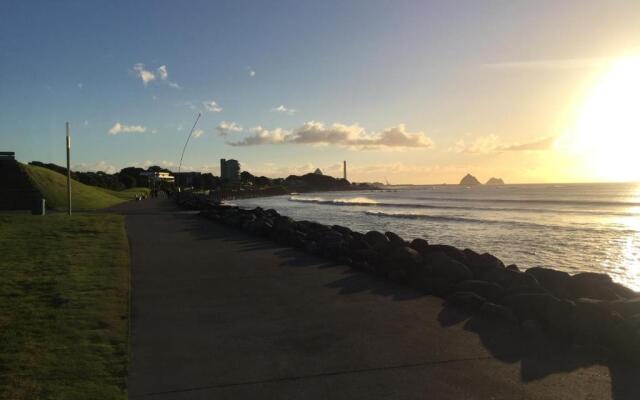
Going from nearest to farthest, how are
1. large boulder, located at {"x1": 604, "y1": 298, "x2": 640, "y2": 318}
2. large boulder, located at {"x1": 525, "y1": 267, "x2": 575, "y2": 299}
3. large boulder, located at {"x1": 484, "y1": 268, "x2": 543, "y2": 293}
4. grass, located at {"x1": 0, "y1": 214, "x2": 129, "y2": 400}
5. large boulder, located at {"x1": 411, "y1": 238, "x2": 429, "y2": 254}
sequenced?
grass, located at {"x1": 0, "y1": 214, "x2": 129, "y2": 400} → large boulder, located at {"x1": 604, "y1": 298, "x2": 640, "y2": 318} → large boulder, located at {"x1": 484, "y1": 268, "x2": 543, "y2": 293} → large boulder, located at {"x1": 525, "y1": 267, "x2": 575, "y2": 299} → large boulder, located at {"x1": 411, "y1": 238, "x2": 429, "y2": 254}

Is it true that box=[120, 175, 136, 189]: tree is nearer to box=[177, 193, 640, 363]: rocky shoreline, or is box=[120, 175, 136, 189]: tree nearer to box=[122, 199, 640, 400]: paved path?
box=[177, 193, 640, 363]: rocky shoreline

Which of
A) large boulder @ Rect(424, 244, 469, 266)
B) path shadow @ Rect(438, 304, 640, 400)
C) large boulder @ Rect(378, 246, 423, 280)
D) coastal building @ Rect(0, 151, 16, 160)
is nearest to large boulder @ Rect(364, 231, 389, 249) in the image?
large boulder @ Rect(424, 244, 469, 266)

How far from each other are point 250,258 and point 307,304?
4049mm

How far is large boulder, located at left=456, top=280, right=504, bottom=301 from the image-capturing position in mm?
6164

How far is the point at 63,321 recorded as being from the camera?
5.04 metres

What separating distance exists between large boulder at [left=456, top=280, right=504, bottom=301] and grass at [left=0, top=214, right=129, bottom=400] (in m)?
4.40

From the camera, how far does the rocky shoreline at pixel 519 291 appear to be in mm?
4605

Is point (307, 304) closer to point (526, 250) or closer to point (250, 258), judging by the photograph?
point (250, 258)

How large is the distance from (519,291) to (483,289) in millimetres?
539

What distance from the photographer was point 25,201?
25125 mm

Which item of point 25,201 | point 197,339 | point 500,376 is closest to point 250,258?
point 197,339

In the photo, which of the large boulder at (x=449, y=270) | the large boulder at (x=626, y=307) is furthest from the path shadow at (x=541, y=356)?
the large boulder at (x=449, y=270)

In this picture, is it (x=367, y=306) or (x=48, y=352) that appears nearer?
(x=48, y=352)

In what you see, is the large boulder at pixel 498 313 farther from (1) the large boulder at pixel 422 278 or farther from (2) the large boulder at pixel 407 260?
(2) the large boulder at pixel 407 260
